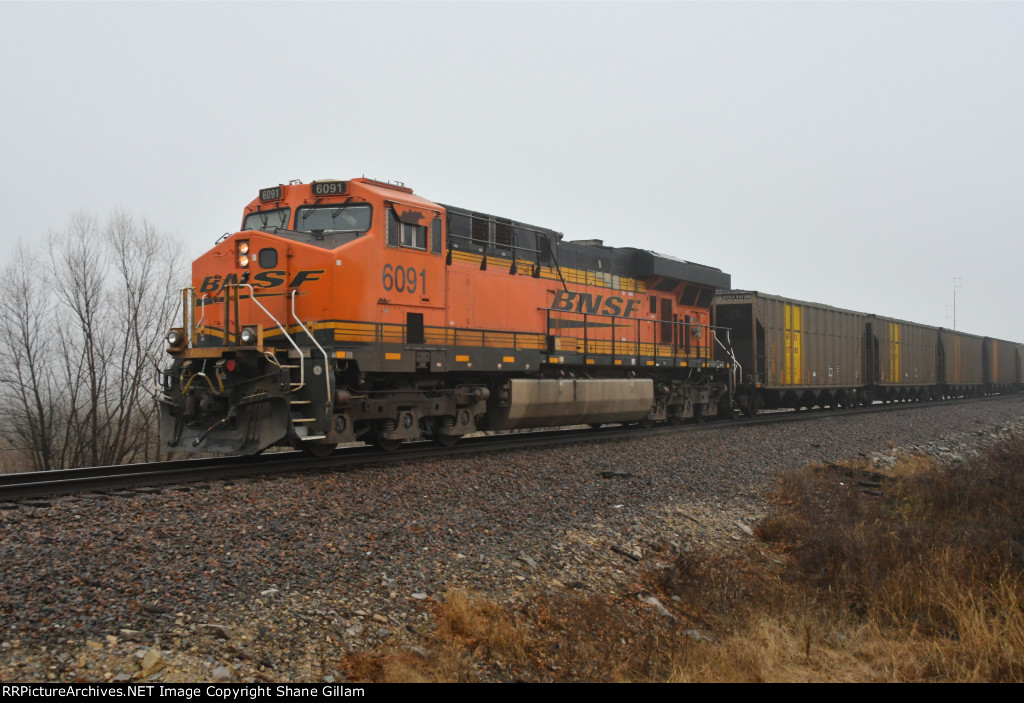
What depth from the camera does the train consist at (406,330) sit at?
30.2ft

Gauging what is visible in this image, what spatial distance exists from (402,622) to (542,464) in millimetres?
5014

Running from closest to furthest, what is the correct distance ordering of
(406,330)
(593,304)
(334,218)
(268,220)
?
(334,218) < (406,330) < (268,220) < (593,304)

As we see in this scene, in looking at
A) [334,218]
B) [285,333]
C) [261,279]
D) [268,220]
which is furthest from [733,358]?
[285,333]

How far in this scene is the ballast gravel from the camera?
406cm

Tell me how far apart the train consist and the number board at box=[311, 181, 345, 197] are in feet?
0.07

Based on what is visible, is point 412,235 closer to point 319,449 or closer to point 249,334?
point 249,334

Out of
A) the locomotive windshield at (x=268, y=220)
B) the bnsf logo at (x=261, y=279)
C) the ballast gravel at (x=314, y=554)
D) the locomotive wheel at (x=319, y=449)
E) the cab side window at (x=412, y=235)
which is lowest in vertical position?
the ballast gravel at (x=314, y=554)

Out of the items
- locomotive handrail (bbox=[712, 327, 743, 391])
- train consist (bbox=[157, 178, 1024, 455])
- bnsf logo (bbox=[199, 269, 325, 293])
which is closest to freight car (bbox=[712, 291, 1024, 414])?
locomotive handrail (bbox=[712, 327, 743, 391])

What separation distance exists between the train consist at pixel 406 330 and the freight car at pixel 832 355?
10.8 feet

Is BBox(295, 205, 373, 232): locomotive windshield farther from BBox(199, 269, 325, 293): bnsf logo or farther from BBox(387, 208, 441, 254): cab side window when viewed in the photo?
BBox(199, 269, 325, 293): bnsf logo

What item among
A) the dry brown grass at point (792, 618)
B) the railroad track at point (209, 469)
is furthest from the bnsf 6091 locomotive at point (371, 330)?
the dry brown grass at point (792, 618)

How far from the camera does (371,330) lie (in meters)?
9.65

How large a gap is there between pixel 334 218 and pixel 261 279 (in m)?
1.24

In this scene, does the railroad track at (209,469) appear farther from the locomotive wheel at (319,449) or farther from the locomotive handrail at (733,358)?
the locomotive handrail at (733,358)
